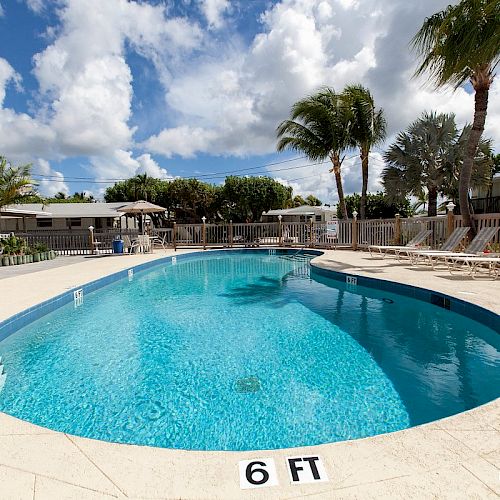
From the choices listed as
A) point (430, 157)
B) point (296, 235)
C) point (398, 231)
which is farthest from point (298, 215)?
point (398, 231)

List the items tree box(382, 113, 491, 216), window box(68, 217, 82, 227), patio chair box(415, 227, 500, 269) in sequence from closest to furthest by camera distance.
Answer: patio chair box(415, 227, 500, 269) → tree box(382, 113, 491, 216) → window box(68, 217, 82, 227)

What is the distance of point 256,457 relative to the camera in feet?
6.21

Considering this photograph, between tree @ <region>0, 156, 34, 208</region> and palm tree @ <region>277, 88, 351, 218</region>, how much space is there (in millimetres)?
11681

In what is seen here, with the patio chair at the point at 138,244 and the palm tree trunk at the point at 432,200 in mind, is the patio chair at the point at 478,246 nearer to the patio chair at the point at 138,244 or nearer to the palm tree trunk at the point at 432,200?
the palm tree trunk at the point at 432,200

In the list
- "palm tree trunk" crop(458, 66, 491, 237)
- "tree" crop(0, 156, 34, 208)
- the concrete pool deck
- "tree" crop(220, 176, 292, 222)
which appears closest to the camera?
the concrete pool deck

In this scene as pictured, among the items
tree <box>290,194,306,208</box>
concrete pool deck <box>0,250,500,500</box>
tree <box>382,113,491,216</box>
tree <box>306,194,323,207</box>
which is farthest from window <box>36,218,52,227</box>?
tree <box>306,194,323,207</box>

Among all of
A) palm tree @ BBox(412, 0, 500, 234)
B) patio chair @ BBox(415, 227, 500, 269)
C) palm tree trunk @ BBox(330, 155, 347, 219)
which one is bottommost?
patio chair @ BBox(415, 227, 500, 269)

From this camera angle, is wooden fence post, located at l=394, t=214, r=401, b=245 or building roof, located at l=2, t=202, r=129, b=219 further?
building roof, located at l=2, t=202, r=129, b=219

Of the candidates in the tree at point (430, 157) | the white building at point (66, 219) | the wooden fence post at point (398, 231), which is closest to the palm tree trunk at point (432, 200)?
the tree at point (430, 157)

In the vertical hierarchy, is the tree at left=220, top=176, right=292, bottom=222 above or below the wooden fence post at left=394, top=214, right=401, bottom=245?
above

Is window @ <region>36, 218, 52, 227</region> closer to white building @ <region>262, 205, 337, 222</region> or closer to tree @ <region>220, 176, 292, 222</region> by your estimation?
tree @ <region>220, 176, 292, 222</region>

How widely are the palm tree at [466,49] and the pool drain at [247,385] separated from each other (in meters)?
8.43

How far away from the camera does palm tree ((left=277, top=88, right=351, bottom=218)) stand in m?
16.8

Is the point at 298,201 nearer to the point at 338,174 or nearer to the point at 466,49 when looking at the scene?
the point at 338,174
